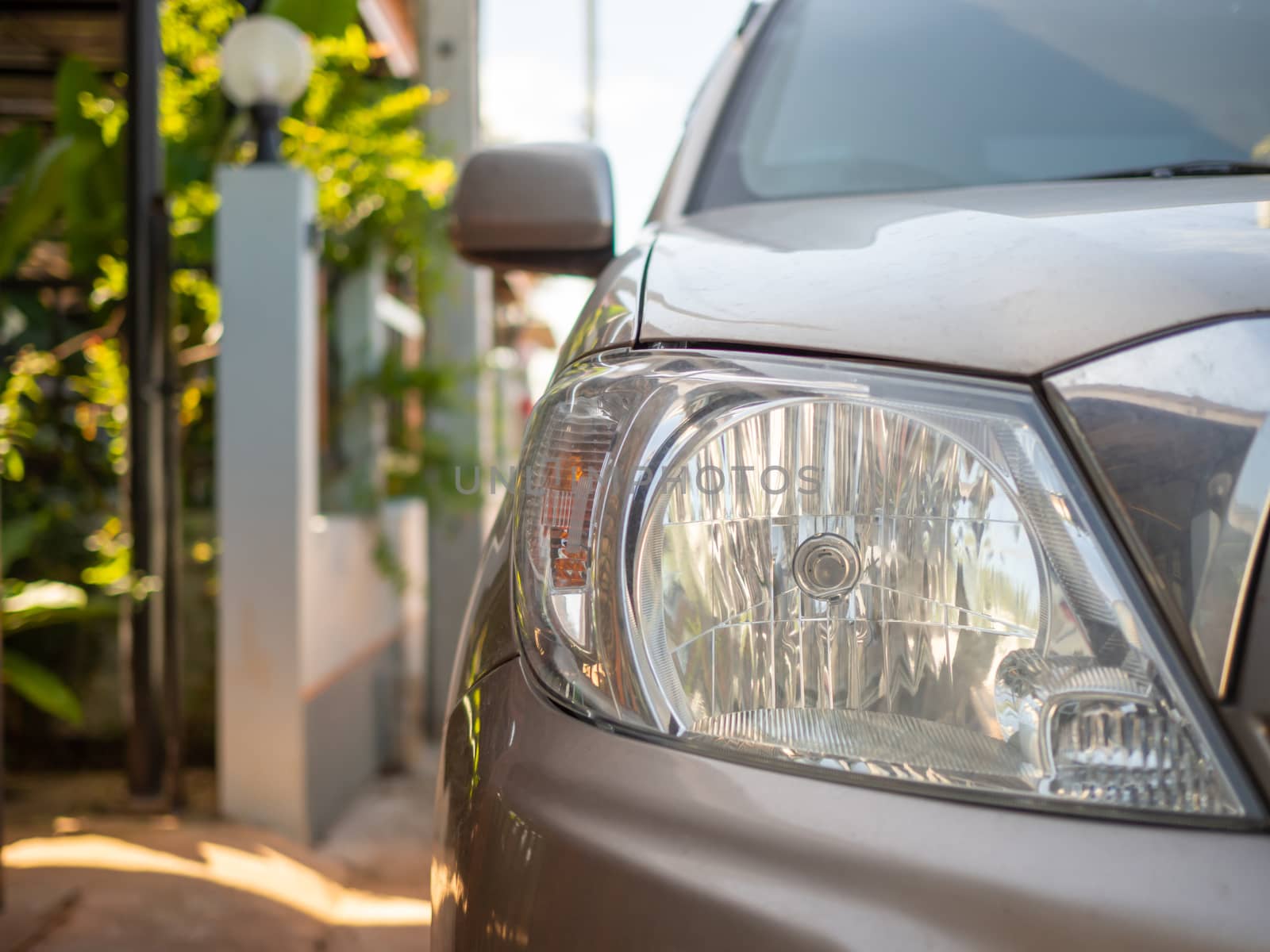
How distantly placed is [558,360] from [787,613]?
392 millimetres

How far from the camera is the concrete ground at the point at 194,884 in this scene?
2.36 metres

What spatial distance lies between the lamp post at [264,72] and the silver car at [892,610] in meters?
2.88

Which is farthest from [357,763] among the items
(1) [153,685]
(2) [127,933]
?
(2) [127,933]

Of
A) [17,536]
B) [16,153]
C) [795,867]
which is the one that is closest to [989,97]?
[795,867]

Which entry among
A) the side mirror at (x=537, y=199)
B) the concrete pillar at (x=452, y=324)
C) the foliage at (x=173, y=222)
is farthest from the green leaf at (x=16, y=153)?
the side mirror at (x=537, y=199)

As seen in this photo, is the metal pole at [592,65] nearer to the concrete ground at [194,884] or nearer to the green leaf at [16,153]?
the green leaf at [16,153]

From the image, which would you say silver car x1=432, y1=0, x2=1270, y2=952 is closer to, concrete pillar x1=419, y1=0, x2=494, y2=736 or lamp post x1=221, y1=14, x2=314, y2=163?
lamp post x1=221, y1=14, x2=314, y2=163

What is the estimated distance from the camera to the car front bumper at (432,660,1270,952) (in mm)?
663

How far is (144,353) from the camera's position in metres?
3.52

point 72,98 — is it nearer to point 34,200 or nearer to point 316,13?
point 34,200

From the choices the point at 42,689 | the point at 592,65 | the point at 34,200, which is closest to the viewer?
the point at 42,689

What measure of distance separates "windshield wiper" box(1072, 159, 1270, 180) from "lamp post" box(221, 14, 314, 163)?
2.72 meters

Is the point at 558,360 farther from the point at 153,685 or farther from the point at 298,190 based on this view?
the point at 153,685

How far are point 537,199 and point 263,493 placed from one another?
1.95 meters
